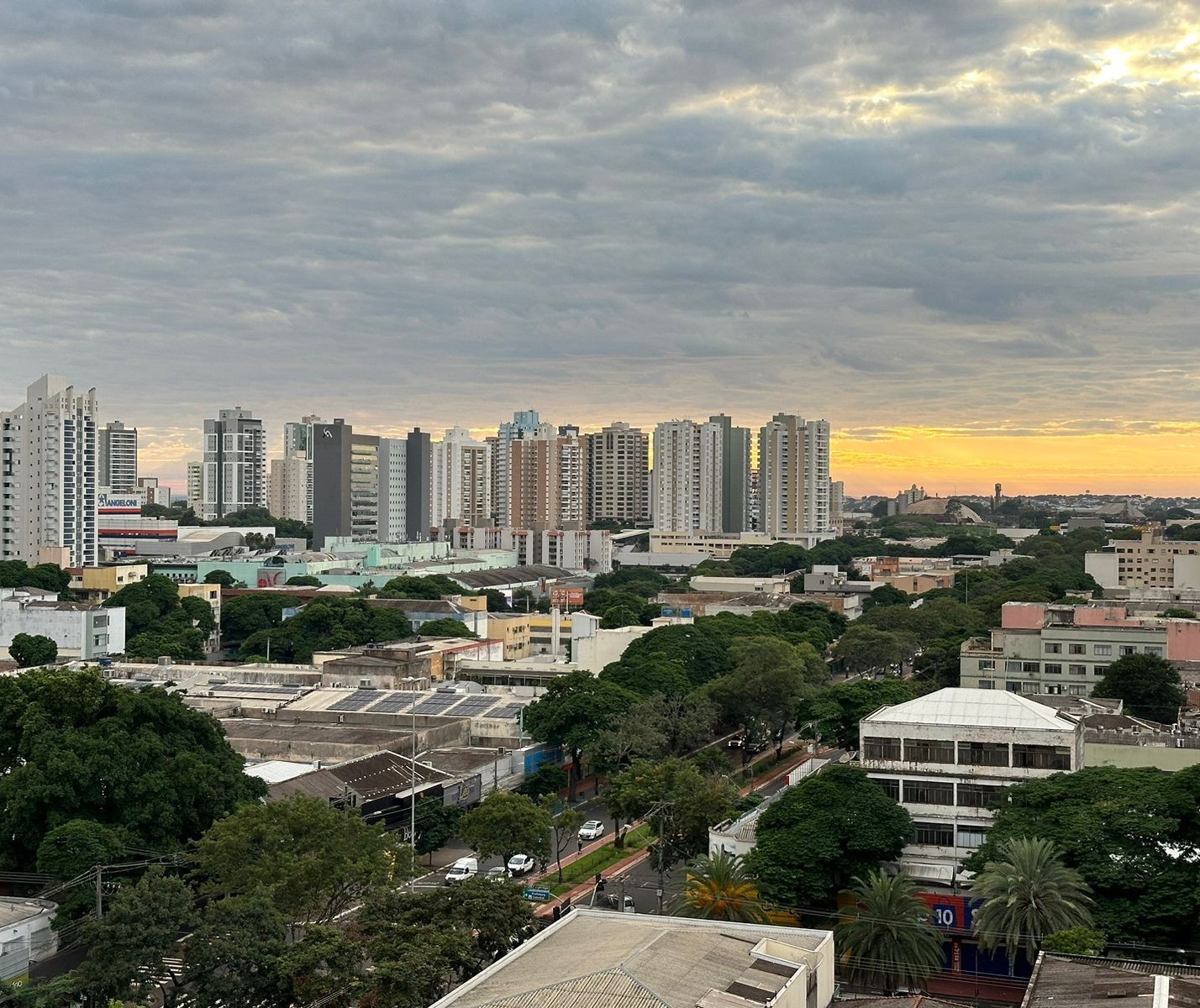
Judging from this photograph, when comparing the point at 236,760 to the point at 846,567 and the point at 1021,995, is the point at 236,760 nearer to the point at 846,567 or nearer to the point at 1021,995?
the point at 1021,995

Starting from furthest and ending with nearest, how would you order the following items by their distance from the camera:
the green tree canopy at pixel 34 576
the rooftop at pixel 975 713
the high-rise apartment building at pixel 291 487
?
the high-rise apartment building at pixel 291 487
the green tree canopy at pixel 34 576
the rooftop at pixel 975 713

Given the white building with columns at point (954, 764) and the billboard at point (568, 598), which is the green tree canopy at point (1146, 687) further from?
the billboard at point (568, 598)

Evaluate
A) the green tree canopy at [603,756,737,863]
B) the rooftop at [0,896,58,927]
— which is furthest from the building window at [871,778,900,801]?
the rooftop at [0,896,58,927]

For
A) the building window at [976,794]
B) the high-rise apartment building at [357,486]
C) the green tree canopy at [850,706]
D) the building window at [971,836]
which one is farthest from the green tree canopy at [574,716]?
the high-rise apartment building at [357,486]

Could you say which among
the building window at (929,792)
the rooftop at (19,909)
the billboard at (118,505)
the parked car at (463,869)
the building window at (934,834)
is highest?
the billboard at (118,505)

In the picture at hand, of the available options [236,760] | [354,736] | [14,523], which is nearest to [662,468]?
[14,523]
